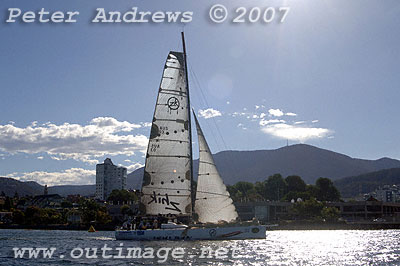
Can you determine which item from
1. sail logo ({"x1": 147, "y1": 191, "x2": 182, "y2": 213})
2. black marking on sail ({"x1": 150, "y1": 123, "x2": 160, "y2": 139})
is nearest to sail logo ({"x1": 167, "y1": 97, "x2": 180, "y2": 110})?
black marking on sail ({"x1": 150, "y1": 123, "x2": 160, "y2": 139})

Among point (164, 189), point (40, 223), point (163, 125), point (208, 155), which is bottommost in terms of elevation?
point (40, 223)

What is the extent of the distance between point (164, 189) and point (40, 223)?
119 metres

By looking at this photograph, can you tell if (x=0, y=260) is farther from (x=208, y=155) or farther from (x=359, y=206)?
(x=359, y=206)

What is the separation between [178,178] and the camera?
59469 mm

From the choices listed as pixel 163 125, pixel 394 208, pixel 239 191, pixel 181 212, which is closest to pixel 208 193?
pixel 181 212

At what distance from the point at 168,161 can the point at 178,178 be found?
2548mm

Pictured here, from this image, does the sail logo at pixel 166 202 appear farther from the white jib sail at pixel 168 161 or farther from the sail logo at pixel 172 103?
the sail logo at pixel 172 103

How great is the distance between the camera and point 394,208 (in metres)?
192

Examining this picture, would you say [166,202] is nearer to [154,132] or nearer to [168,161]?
[168,161]

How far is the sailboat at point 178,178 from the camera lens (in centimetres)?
5678

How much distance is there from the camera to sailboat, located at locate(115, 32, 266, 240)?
56781mm
